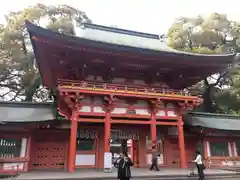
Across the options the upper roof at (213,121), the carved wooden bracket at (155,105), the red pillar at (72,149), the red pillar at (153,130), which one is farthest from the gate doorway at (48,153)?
the upper roof at (213,121)

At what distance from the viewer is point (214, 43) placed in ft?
93.1

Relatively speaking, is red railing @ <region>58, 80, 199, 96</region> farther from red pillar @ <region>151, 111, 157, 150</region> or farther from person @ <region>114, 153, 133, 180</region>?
person @ <region>114, 153, 133, 180</region>

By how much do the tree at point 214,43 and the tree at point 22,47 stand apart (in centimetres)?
1384

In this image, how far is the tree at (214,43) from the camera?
89.2ft

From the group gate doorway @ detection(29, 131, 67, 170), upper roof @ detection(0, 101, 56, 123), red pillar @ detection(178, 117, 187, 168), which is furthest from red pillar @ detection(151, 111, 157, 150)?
upper roof @ detection(0, 101, 56, 123)

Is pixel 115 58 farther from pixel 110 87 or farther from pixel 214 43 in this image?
pixel 214 43

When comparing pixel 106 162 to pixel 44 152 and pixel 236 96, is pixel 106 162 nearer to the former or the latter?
pixel 44 152

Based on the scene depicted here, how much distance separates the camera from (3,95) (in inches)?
1147

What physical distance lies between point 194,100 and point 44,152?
31.1 ft

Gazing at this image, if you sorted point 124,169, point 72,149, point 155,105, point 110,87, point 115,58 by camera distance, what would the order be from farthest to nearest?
point 155,105 → point 115,58 → point 110,87 → point 72,149 → point 124,169

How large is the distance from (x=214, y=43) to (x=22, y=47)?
23.4m

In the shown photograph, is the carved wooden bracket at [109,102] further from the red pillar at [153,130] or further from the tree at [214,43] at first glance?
the tree at [214,43]

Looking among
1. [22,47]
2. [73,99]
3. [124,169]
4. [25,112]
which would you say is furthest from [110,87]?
[22,47]

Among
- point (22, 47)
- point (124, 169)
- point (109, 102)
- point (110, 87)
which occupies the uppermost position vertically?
point (22, 47)
